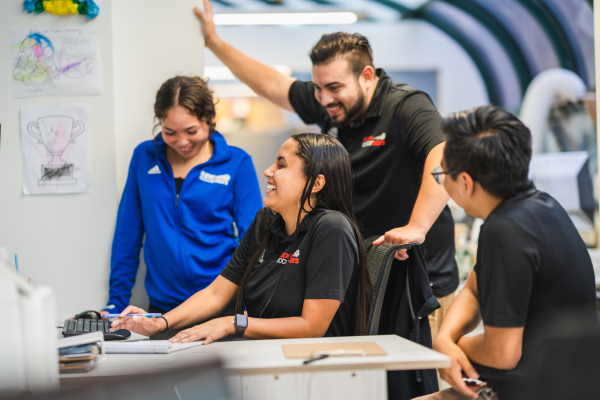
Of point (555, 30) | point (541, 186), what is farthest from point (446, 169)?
point (555, 30)

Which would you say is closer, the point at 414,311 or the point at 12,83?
the point at 414,311

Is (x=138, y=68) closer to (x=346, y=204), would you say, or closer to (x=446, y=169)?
(x=346, y=204)

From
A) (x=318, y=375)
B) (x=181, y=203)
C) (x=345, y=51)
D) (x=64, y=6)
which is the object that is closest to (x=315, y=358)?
(x=318, y=375)

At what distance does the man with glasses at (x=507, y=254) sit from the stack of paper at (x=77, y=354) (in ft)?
2.79

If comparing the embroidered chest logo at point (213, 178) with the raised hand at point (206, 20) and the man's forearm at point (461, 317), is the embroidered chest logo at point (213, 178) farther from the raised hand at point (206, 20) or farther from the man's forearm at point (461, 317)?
the man's forearm at point (461, 317)

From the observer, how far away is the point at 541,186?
5715 mm

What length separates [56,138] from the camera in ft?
10.1

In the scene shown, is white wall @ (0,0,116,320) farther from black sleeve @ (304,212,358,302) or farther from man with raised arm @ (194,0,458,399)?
black sleeve @ (304,212,358,302)

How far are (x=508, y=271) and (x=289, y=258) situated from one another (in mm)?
814

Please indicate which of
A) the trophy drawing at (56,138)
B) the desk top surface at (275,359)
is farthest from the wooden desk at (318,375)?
the trophy drawing at (56,138)

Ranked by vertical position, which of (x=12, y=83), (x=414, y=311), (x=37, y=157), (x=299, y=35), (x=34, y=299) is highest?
(x=299, y=35)

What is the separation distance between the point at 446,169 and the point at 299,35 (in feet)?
24.9

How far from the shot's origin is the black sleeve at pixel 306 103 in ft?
10.7

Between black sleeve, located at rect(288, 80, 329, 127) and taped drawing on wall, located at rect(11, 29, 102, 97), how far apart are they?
2.76 feet
